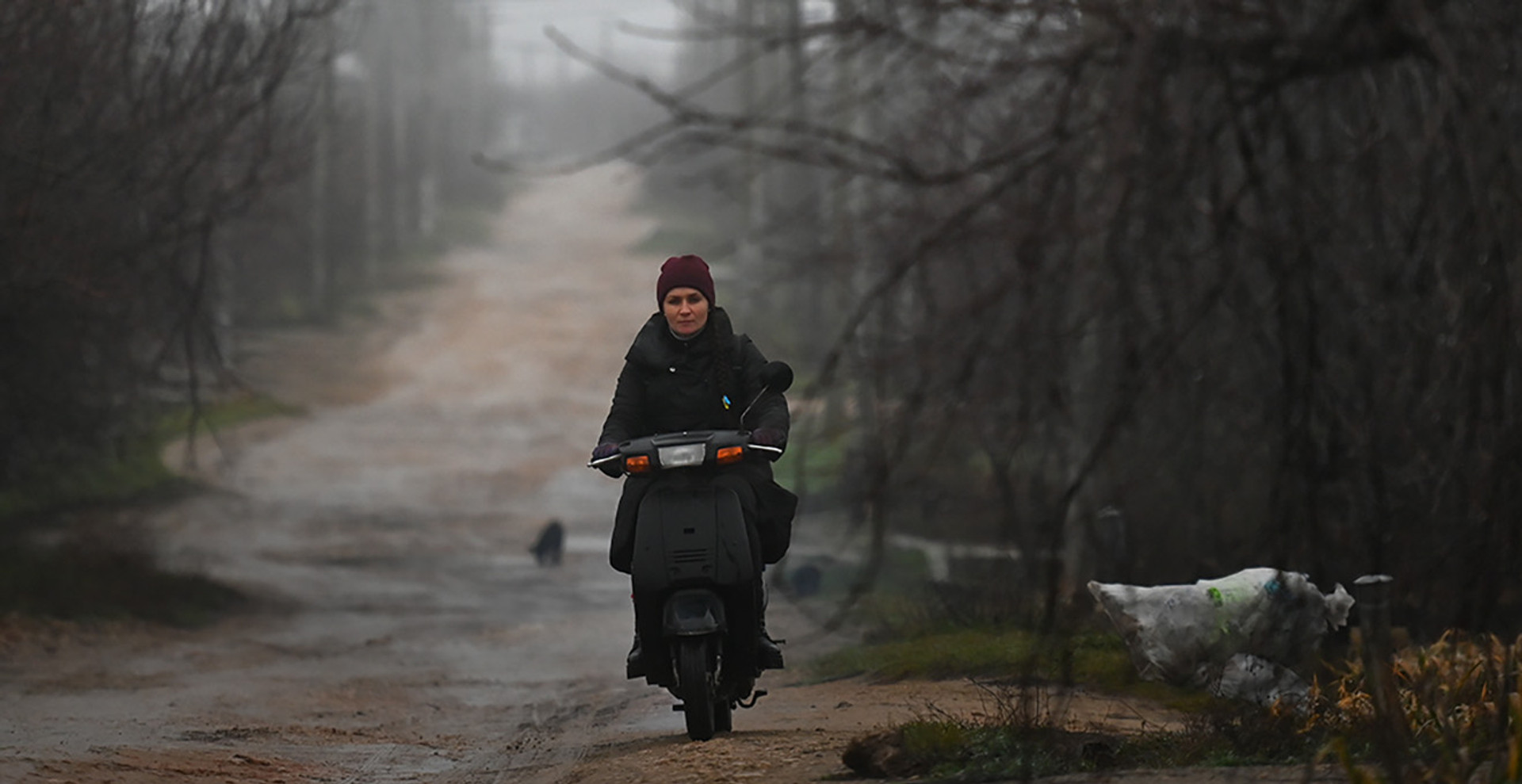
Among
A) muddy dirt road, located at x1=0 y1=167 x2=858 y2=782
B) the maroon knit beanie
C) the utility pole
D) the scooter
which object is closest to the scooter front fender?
Result: the scooter

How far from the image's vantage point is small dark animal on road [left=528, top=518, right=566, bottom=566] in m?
21.1

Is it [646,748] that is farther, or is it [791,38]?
[646,748]

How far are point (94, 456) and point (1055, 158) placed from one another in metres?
20.1

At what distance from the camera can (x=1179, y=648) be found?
7996 mm

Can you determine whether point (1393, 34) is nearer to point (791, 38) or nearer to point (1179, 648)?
point (791, 38)

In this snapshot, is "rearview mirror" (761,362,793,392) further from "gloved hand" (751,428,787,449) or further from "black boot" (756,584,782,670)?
"black boot" (756,584,782,670)

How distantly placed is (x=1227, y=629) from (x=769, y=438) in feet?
7.44

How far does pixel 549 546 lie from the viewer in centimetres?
2123

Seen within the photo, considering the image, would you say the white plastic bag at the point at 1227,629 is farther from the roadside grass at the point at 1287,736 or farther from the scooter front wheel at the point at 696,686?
the scooter front wheel at the point at 696,686

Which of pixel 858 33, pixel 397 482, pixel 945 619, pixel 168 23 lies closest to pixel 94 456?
pixel 397 482

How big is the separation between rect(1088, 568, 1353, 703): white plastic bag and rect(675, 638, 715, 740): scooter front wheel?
5.54 ft

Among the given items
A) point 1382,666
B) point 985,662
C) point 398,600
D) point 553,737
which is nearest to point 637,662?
point 553,737

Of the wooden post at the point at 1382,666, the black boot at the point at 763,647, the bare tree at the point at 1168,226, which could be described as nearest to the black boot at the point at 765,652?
the black boot at the point at 763,647

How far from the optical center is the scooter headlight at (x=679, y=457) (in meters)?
6.85
